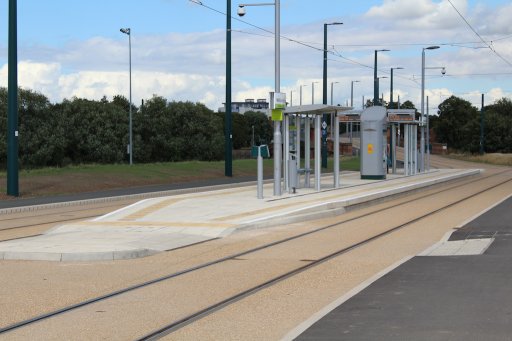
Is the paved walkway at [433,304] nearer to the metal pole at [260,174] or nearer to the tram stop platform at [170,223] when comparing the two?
the tram stop platform at [170,223]

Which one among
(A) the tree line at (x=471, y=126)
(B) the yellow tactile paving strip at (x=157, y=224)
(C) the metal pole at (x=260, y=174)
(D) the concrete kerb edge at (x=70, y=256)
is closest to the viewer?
(D) the concrete kerb edge at (x=70, y=256)

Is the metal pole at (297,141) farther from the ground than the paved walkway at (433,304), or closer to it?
farther from the ground

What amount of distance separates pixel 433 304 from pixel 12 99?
837 inches

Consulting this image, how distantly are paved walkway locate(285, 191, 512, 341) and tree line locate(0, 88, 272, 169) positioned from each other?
58.2m

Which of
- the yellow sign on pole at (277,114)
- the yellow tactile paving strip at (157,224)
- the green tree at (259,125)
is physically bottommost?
the yellow tactile paving strip at (157,224)

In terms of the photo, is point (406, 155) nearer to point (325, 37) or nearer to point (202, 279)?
point (325, 37)

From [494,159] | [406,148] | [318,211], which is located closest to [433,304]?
[318,211]

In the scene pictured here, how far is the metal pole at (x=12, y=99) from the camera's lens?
26172 millimetres

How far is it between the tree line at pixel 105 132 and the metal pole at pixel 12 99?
39.3 m

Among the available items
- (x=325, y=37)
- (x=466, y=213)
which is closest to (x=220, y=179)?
(x=325, y=37)

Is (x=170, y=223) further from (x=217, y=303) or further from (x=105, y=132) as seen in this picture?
(x=105, y=132)

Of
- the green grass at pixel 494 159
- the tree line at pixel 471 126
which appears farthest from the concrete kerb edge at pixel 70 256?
the tree line at pixel 471 126

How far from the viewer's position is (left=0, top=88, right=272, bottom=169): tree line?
68625 mm

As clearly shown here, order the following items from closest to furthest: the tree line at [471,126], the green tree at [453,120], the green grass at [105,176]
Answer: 1. the green grass at [105,176]
2. the tree line at [471,126]
3. the green tree at [453,120]
